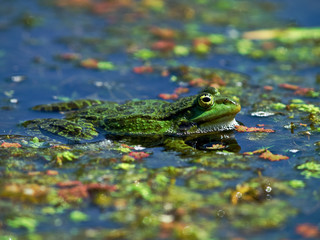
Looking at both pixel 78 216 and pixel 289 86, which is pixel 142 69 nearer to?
pixel 289 86

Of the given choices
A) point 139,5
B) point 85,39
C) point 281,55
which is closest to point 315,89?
point 281,55

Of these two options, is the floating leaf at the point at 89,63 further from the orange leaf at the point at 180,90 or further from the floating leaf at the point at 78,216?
the floating leaf at the point at 78,216

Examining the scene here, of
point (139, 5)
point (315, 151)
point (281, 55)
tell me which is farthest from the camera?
point (139, 5)

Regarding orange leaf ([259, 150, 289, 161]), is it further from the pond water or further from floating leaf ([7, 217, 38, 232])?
floating leaf ([7, 217, 38, 232])

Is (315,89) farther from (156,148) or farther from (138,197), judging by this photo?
(138,197)

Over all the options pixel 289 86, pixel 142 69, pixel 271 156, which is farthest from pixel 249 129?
pixel 142 69

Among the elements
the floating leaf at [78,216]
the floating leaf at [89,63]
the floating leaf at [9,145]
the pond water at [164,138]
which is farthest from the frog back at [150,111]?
the floating leaf at [89,63]
